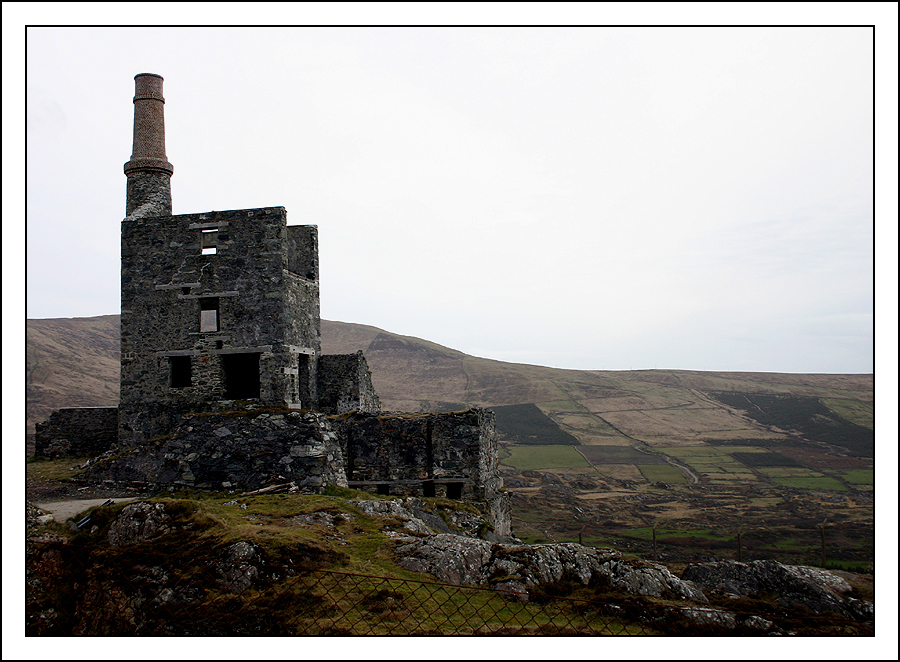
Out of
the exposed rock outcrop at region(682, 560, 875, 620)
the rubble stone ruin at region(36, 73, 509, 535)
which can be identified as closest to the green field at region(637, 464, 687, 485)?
the rubble stone ruin at region(36, 73, 509, 535)

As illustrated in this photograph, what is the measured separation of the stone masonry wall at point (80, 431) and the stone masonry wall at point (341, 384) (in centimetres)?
958

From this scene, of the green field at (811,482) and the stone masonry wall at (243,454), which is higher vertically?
the stone masonry wall at (243,454)

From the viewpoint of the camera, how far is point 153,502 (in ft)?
40.3

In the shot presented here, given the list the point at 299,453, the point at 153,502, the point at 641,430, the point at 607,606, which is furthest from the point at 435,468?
the point at 641,430

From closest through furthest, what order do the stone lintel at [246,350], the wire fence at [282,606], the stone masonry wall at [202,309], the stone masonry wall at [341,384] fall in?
the wire fence at [282,606]
the stone lintel at [246,350]
the stone masonry wall at [202,309]
the stone masonry wall at [341,384]

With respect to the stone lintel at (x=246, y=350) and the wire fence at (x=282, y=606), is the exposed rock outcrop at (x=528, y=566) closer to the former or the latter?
the wire fence at (x=282, y=606)

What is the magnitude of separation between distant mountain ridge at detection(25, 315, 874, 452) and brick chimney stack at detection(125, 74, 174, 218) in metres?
67.4

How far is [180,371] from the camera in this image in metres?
23.9

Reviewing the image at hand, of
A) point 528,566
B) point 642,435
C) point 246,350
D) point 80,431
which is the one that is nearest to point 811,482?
point 246,350

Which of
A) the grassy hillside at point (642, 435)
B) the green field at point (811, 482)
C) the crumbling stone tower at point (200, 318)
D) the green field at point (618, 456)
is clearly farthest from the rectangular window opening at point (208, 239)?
the green field at point (618, 456)

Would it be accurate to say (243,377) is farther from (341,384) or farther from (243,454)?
(243,454)

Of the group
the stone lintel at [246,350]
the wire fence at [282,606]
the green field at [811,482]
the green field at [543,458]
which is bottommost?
the green field at [543,458]

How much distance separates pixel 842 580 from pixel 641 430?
319 feet

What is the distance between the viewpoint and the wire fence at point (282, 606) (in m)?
8.95
